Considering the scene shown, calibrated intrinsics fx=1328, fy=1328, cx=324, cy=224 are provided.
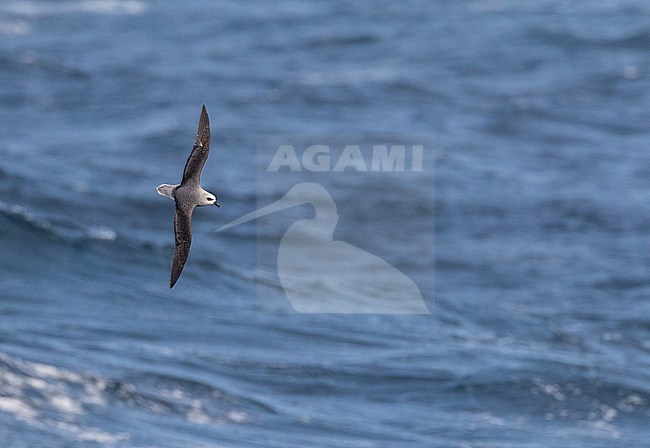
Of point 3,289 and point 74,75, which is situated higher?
point 74,75

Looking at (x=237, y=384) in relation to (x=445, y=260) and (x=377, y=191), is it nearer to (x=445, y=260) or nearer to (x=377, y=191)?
(x=445, y=260)

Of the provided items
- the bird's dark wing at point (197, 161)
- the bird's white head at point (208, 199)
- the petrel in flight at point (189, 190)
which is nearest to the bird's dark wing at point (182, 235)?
the petrel in flight at point (189, 190)

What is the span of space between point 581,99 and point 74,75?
2411 centimetres

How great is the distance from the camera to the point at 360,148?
184 feet

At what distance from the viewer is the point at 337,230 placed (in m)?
48.5

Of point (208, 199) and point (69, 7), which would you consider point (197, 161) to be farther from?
point (69, 7)

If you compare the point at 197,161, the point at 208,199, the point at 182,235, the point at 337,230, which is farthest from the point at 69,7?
the point at 208,199

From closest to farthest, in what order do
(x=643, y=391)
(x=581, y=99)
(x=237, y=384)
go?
(x=237, y=384), (x=643, y=391), (x=581, y=99)

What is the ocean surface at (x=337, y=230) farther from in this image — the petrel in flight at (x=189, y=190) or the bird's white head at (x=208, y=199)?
the bird's white head at (x=208, y=199)

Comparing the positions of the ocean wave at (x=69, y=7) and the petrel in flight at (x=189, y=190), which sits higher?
the ocean wave at (x=69, y=7)

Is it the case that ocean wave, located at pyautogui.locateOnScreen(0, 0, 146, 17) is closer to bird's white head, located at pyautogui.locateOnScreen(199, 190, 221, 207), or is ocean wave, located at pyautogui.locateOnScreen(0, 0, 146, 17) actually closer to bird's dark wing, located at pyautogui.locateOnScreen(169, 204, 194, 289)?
bird's dark wing, located at pyautogui.locateOnScreen(169, 204, 194, 289)

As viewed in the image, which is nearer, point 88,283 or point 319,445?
point 319,445

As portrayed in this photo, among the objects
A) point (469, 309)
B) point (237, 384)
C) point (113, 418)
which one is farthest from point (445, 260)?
point (113, 418)

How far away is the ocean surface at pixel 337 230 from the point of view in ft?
112
